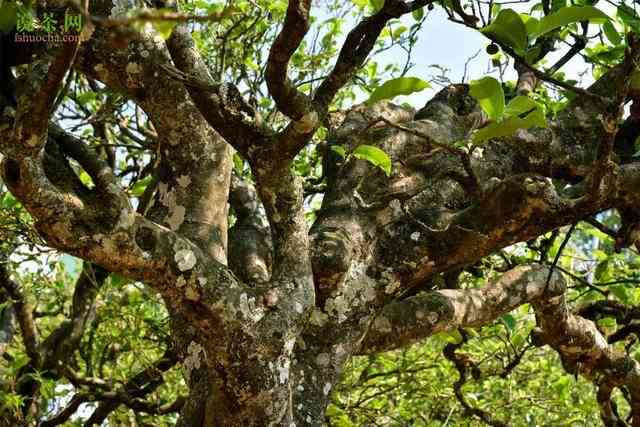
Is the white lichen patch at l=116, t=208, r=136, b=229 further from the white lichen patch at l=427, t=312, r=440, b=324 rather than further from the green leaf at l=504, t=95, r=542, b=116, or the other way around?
the white lichen patch at l=427, t=312, r=440, b=324

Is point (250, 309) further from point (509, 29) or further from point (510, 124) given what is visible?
point (509, 29)

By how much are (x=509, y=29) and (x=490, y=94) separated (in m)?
0.18

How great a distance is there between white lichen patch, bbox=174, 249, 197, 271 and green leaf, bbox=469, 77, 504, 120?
3.09 ft

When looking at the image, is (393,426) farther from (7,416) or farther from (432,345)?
(7,416)

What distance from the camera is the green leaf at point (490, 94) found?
2.36m

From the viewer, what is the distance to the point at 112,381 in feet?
18.1

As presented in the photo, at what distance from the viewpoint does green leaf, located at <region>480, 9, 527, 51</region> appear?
2297 mm

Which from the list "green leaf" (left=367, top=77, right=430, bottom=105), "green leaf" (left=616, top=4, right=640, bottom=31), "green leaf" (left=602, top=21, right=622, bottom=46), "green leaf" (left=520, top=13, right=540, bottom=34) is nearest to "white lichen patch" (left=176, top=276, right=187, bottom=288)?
"green leaf" (left=367, top=77, right=430, bottom=105)

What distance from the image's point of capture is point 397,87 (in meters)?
Answer: 2.57

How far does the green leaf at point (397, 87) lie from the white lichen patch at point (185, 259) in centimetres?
72

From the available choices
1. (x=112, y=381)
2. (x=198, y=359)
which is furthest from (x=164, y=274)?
(x=112, y=381)

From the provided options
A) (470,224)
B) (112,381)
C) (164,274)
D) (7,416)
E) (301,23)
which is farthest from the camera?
(112,381)

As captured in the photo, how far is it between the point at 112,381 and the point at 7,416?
773mm

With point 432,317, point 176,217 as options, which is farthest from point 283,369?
point 432,317
